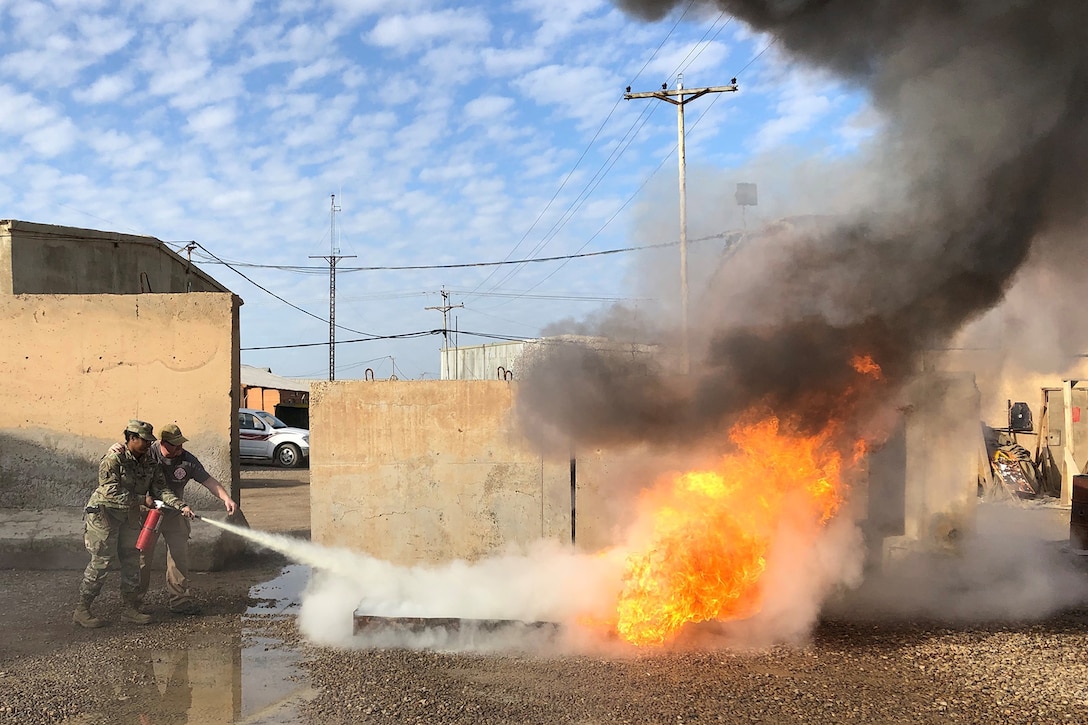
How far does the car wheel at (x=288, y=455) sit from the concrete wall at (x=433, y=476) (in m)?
14.3

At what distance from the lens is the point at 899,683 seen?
4840 mm

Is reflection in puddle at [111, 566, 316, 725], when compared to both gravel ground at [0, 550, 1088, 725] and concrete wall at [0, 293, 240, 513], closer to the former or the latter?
gravel ground at [0, 550, 1088, 725]

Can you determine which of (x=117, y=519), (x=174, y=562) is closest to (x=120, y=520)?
(x=117, y=519)

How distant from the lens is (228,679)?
4.98 metres

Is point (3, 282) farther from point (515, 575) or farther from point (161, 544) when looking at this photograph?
point (515, 575)

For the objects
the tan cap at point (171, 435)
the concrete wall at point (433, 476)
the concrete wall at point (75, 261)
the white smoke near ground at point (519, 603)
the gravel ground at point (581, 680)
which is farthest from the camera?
the concrete wall at point (75, 261)

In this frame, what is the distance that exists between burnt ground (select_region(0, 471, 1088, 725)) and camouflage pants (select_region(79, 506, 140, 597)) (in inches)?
13.7

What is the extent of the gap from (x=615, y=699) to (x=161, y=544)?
5.43 metres

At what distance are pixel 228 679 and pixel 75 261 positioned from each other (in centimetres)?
912

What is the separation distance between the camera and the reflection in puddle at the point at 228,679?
Result: 4414 mm

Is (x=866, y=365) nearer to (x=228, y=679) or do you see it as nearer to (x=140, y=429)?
(x=228, y=679)

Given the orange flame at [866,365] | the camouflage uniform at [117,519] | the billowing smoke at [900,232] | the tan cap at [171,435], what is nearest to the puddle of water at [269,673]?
the camouflage uniform at [117,519]

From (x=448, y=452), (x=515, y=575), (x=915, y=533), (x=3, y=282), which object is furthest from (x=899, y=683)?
(x=3, y=282)

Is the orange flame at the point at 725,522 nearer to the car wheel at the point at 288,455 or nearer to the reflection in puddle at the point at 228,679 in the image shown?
the reflection in puddle at the point at 228,679
